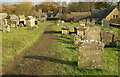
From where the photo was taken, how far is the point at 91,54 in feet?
23.4

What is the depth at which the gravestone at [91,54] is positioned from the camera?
7.02 m

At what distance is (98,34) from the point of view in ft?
40.6

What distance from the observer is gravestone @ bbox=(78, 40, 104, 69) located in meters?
7.02

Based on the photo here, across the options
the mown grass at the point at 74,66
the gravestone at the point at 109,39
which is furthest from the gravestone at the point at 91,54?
the gravestone at the point at 109,39

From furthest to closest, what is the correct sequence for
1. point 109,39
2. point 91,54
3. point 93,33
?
point 93,33
point 109,39
point 91,54

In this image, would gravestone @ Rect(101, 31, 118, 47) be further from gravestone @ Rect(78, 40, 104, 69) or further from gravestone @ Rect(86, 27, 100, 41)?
gravestone @ Rect(78, 40, 104, 69)

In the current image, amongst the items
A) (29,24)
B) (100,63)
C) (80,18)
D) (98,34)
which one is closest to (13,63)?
(100,63)

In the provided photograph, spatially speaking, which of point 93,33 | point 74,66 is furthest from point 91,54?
point 93,33

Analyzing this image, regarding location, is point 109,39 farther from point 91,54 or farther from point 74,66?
point 74,66

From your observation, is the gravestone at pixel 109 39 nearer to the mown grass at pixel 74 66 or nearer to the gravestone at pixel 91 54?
the mown grass at pixel 74 66

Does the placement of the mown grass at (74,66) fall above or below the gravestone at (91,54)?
below

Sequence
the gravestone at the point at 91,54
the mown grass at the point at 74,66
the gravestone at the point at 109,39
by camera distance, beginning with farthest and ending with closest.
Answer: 1. the gravestone at the point at 109,39
2. the gravestone at the point at 91,54
3. the mown grass at the point at 74,66

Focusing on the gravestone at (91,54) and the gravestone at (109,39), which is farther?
the gravestone at (109,39)

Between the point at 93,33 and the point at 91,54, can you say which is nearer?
the point at 91,54
